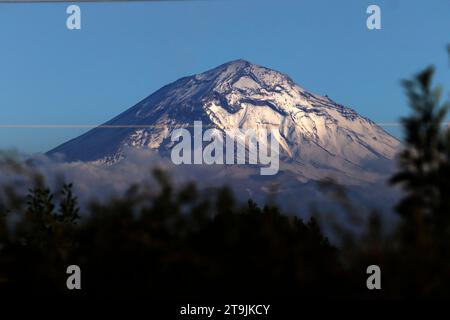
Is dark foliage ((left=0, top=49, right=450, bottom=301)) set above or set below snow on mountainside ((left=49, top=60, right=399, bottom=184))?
below

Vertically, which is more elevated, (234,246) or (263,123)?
(263,123)

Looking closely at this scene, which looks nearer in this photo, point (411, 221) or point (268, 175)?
point (411, 221)

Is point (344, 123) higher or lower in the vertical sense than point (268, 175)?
higher

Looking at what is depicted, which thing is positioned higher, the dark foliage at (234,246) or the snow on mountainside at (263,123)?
the snow on mountainside at (263,123)
